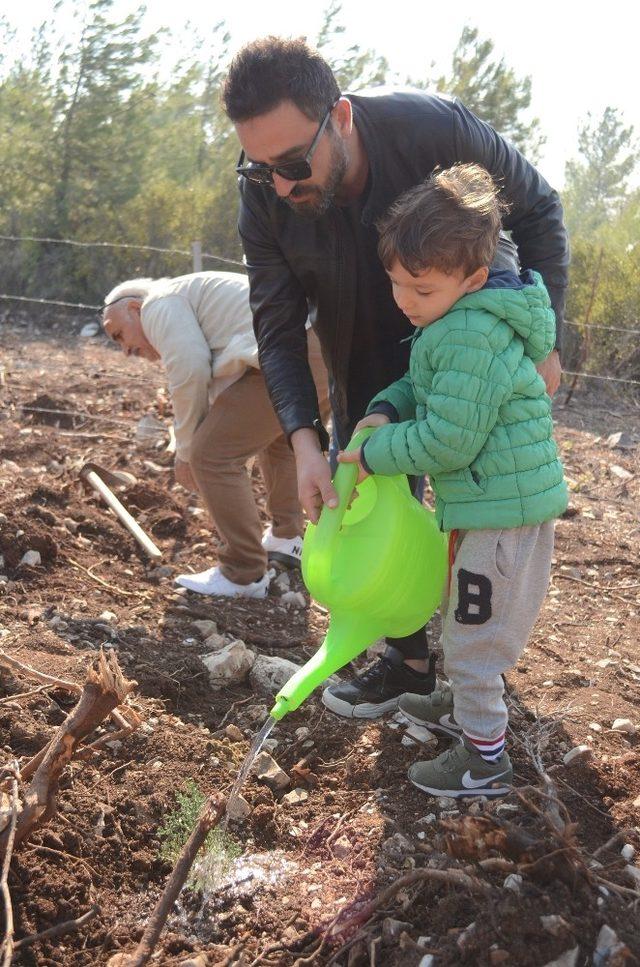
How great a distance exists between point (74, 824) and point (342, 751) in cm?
→ 87

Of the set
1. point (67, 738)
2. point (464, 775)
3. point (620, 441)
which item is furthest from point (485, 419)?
point (620, 441)

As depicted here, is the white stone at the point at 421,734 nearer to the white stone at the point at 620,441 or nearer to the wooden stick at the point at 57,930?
the wooden stick at the point at 57,930

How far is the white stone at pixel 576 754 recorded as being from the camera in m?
2.81

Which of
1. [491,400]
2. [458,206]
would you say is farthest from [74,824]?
[458,206]

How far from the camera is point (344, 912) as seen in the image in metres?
2.28

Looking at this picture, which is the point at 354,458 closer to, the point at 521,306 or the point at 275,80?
the point at 521,306

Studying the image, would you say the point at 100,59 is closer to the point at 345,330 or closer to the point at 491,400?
the point at 345,330

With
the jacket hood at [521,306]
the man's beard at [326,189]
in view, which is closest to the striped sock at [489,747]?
the jacket hood at [521,306]

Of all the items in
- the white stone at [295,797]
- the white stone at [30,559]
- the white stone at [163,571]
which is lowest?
the white stone at [163,571]

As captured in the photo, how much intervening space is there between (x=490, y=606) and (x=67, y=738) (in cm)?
110

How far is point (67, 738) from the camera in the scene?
228 cm

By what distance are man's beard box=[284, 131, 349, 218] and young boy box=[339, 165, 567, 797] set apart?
0.99ft

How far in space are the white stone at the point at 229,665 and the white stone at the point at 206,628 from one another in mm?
387

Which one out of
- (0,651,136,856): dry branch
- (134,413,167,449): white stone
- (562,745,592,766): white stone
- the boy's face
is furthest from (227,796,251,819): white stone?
(134,413,167,449): white stone
